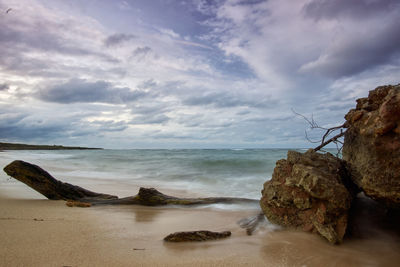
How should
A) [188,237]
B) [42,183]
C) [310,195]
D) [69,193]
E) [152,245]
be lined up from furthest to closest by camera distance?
[69,193] → [42,183] → [310,195] → [188,237] → [152,245]

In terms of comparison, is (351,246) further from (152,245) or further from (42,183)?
(42,183)

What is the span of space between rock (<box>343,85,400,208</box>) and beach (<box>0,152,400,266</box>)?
77 cm

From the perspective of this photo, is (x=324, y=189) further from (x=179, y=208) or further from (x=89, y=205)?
(x=89, y=205)

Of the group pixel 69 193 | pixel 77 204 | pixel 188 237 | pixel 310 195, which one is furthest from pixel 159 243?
pixel 69 193

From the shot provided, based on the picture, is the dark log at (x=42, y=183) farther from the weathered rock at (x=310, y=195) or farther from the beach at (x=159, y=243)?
the weathered rock at (x=310, y=195)

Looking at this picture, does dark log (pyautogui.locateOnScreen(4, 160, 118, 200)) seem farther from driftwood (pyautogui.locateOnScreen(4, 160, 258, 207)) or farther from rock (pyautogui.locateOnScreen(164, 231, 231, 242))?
rock (pyautogui.locateOnScreen(164, 231, 231, 242))

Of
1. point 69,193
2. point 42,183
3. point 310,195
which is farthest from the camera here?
point 69,193

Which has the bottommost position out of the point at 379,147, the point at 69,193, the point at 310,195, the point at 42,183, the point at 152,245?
the point at 152,245

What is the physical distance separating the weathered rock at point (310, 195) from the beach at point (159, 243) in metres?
0.19

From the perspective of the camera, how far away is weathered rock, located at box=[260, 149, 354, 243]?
129 inches

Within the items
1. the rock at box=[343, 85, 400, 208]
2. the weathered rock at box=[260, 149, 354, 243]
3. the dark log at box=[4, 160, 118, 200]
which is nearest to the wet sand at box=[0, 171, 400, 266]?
the weathered rock at box=[260, 149, 354, 243]

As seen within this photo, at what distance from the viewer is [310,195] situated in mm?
3494

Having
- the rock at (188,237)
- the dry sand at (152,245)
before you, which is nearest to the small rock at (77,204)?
the dry sand at (152,245)

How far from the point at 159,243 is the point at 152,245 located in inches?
4.1
